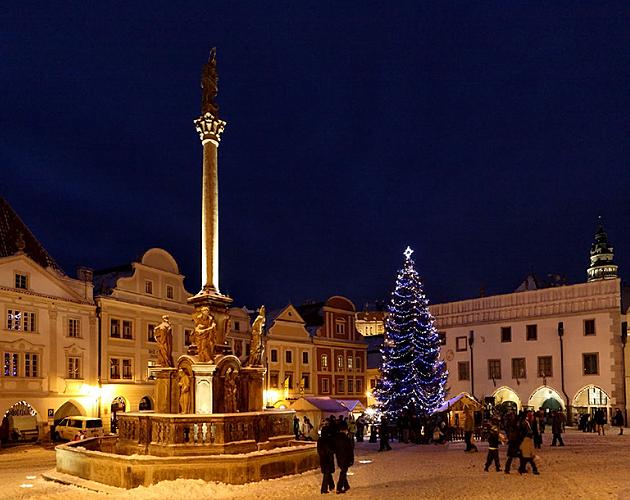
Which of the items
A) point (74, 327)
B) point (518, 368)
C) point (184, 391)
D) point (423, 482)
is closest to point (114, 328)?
point (74, 327)

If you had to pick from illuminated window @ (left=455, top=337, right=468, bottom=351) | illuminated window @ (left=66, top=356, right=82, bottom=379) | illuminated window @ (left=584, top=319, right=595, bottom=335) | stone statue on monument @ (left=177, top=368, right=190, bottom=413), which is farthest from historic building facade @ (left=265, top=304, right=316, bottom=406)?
stone statue on monument @ (left=177, top=368, right=190, bottom=413)

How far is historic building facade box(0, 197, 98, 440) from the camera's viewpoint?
3500 cm

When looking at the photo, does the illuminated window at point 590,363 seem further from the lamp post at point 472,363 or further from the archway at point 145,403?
the archway at point 145,403

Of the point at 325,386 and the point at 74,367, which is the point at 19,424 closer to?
the point at 74,367

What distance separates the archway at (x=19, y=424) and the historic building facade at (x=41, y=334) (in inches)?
2.4

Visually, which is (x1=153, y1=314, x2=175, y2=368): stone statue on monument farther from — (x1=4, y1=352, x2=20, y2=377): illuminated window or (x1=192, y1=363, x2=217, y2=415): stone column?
(x1=4, y1=352, x2=20, y2=377): illuminated window

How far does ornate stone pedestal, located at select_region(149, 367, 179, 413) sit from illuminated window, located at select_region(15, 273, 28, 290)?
59.4 feet

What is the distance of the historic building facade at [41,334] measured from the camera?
3500 centimetres

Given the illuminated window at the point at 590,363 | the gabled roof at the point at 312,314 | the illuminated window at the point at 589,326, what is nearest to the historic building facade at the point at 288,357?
the gabled roof at the point at 312,314

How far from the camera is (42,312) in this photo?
122ft

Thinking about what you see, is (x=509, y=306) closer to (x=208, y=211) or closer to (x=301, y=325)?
(x=301, y=325)

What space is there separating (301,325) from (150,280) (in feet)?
48.8

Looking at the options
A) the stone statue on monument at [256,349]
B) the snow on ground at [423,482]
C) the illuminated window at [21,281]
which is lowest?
the snow on ground at [423,482]

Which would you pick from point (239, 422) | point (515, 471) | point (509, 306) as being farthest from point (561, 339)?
point (239, 422)
